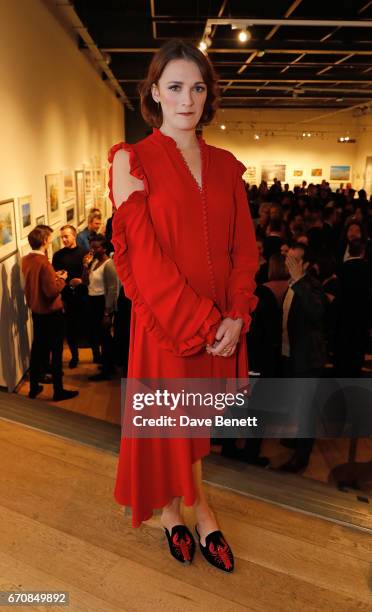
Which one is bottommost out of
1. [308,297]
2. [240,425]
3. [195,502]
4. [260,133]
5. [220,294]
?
[240,425]

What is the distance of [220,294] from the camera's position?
5.46ft

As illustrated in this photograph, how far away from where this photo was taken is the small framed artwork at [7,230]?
173 inches

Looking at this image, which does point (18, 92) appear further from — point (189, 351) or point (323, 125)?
point (323, 125)

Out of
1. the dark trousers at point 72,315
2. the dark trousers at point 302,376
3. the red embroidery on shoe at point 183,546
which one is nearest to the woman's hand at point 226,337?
the red embroidery on shoe at point 183,546

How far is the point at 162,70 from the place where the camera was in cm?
151

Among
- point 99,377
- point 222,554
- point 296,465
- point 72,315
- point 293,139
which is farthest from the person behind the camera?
point 293,139

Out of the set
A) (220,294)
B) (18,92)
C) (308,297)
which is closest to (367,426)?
(308,297)

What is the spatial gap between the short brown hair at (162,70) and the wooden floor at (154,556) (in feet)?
5.10

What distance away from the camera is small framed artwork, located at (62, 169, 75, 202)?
23.4 ft

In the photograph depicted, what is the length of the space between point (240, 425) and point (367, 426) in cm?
85

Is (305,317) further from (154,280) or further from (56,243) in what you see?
(56,243)

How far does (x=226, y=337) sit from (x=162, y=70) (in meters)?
0.82

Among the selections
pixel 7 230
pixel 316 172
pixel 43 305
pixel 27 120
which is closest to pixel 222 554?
pixel 43 305

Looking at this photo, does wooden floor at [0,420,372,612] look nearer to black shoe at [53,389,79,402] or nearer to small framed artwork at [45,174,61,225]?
black shoe at [53,389,79,402]
